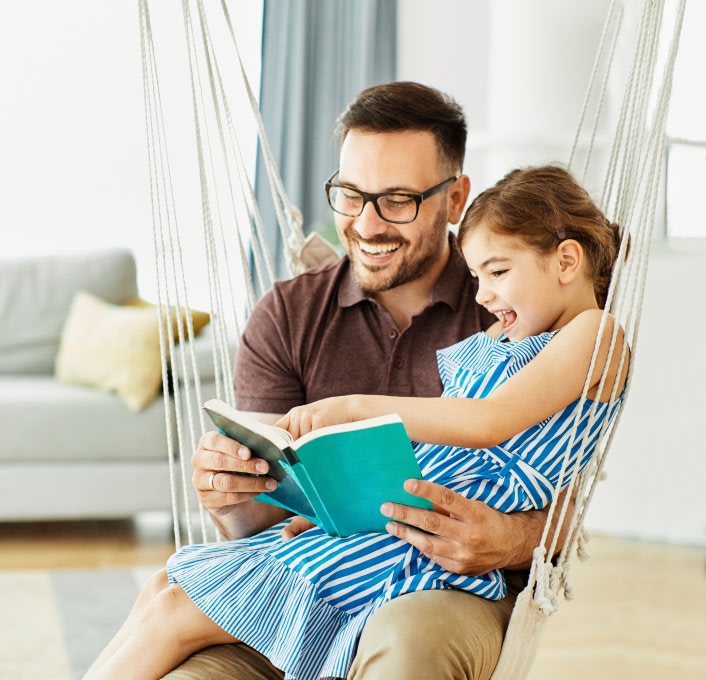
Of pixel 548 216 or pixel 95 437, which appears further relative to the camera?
pixel 95 437

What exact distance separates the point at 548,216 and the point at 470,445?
336 millimetres

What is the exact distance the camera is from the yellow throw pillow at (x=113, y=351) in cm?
306

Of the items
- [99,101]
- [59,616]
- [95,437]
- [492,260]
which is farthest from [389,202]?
[99,101]

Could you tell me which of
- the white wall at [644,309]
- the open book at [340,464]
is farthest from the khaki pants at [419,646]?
the white wall at [644,309]

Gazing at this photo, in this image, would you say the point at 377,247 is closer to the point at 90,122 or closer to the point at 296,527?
the point at 296,527

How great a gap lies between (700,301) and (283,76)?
2051 mm

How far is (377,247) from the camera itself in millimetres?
1560

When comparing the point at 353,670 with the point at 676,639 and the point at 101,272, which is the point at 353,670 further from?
the point at 101,272

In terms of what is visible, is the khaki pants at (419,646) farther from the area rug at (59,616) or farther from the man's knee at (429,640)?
the area rug at (59,616)

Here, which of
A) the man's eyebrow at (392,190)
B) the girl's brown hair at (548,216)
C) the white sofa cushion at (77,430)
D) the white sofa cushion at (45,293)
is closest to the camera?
the girl's brown hair at (548,216)

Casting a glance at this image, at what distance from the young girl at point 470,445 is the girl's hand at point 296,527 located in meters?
0.03

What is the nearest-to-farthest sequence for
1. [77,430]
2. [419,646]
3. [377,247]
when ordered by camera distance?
[419,646] → [377,247] → [77,430]

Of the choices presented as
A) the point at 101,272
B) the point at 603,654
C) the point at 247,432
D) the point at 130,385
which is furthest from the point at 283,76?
the point at 247,432

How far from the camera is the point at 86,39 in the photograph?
4.32m
